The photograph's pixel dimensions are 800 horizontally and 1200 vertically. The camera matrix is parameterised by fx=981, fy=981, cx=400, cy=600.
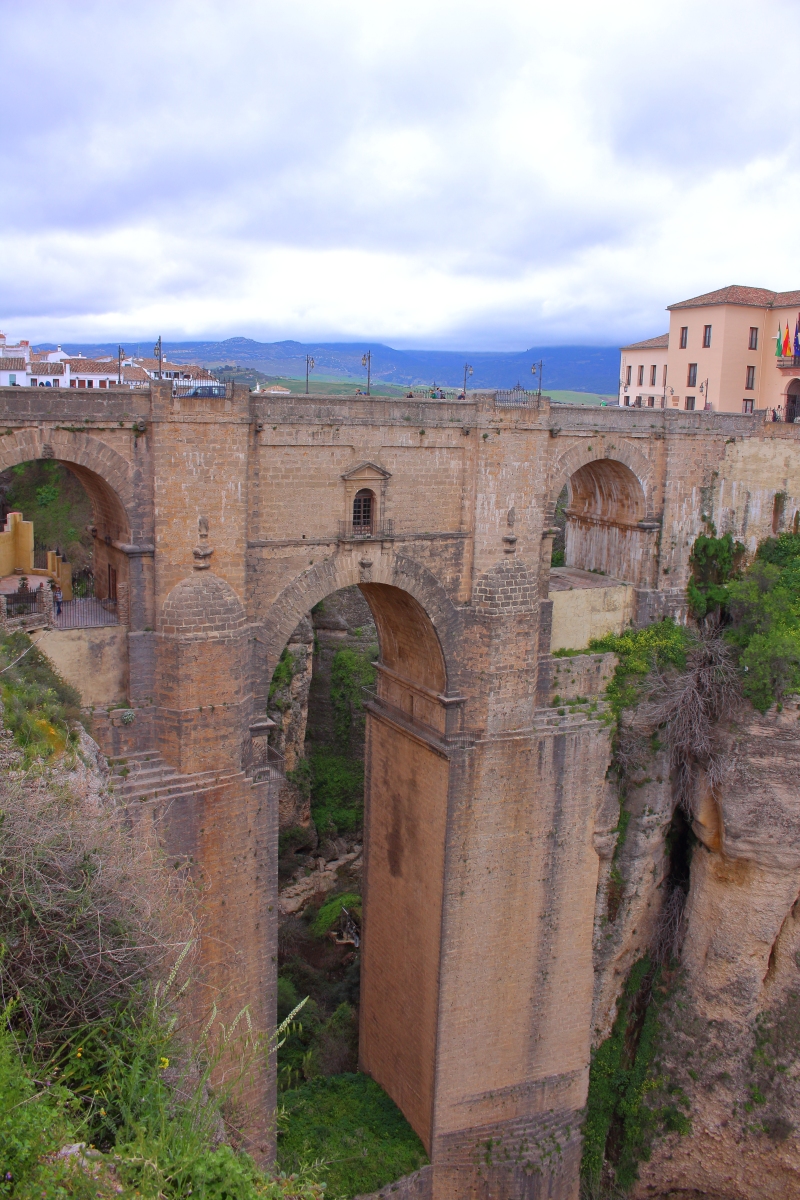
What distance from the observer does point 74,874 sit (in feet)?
30.9

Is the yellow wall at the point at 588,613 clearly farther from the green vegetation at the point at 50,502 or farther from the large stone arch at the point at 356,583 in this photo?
the green vegetation at the point at 50,502

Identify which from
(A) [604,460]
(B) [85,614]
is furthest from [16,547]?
(A) [604,460]

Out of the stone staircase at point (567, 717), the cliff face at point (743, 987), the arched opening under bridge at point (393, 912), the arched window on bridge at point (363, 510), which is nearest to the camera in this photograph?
the arched window on bridge at point (363, 510)

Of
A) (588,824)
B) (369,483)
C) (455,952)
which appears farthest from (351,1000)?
(369,483)

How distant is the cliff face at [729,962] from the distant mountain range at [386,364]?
2198 inches

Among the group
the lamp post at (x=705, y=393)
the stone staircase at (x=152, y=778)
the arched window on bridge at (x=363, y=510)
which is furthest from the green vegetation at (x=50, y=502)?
the stone staircase at (x=152, y=778)

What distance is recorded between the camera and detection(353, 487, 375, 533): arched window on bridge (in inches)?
704

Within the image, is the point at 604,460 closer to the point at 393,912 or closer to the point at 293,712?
the point at 393,912

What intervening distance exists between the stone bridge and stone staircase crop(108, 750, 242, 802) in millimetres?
51

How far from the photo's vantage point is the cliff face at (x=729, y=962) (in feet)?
68.3

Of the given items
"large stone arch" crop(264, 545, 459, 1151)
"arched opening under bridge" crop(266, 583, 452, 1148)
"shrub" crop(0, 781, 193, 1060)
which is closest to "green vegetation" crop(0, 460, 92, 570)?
"arched opening under bridge" crop(266, 583, 452, 1148)

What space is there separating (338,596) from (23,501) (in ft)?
51.6

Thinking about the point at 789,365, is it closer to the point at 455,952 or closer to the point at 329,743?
the point at 329,743

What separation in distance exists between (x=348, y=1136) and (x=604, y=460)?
15.1m
